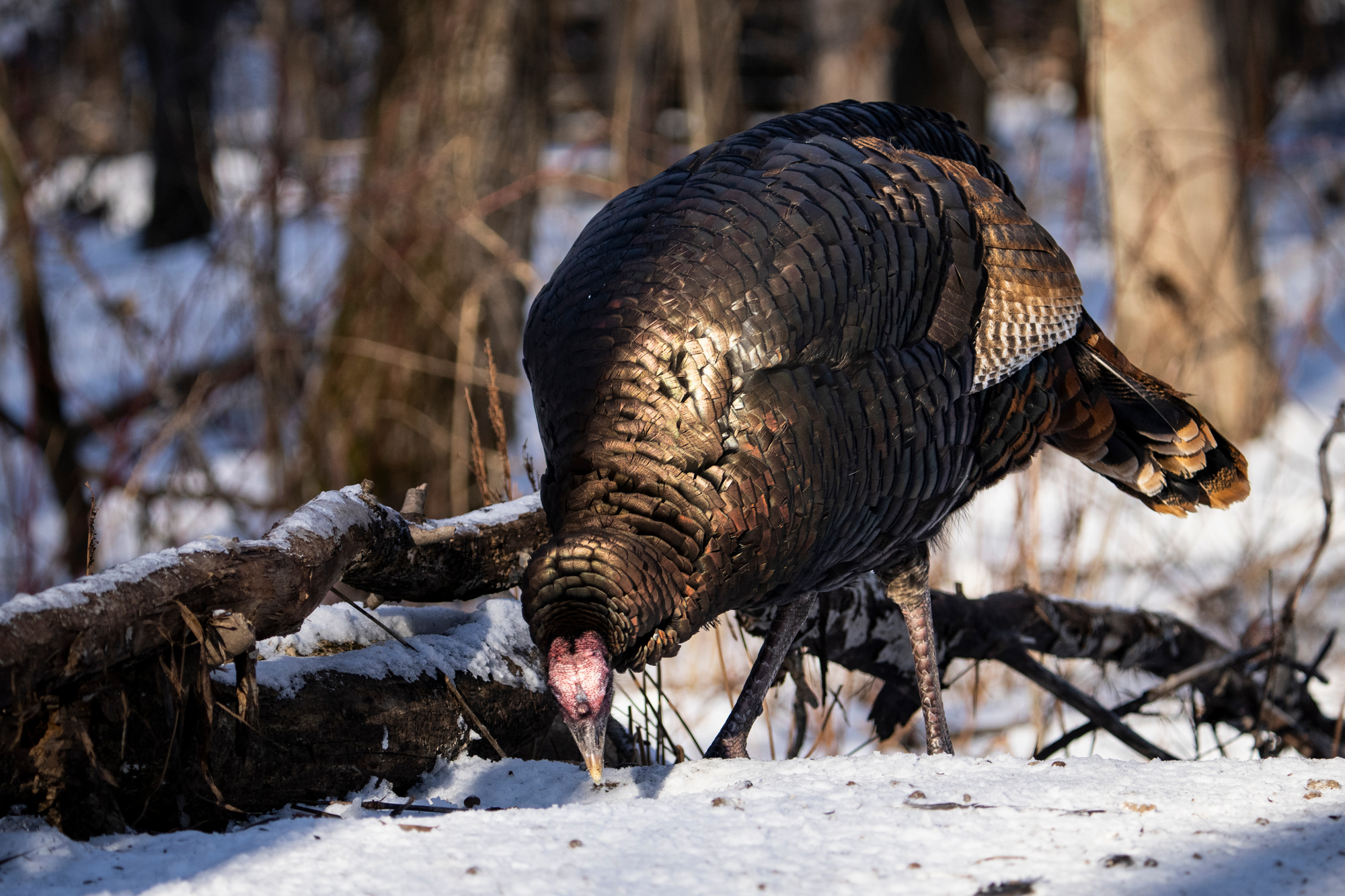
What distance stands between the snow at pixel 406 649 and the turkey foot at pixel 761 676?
65 cm

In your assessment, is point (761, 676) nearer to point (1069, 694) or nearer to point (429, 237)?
point (1069, 694)

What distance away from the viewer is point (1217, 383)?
8.72 m

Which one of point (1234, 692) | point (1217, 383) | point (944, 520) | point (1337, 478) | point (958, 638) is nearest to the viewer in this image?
Answer: point (944, 520)

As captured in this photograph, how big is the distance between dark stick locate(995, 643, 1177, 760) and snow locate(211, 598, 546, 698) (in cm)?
161

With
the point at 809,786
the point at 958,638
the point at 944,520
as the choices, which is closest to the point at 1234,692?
the point at 958,638

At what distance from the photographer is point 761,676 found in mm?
3445

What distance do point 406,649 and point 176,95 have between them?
11.5 meters

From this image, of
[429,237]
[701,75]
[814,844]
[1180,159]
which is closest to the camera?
[814,844]

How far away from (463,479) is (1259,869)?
4836 millimetres

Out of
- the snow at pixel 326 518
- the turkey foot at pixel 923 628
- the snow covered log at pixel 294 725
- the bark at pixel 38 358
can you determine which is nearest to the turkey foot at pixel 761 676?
the turkey foot at pixel 923 628

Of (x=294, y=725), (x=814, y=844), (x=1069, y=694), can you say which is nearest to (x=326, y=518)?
(x=294, y=725)

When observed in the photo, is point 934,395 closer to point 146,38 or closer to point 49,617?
point 49,617

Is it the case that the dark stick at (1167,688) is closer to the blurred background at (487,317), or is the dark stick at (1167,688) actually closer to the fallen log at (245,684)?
the blurred background at (487,317)

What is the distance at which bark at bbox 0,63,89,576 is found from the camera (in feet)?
20.7
